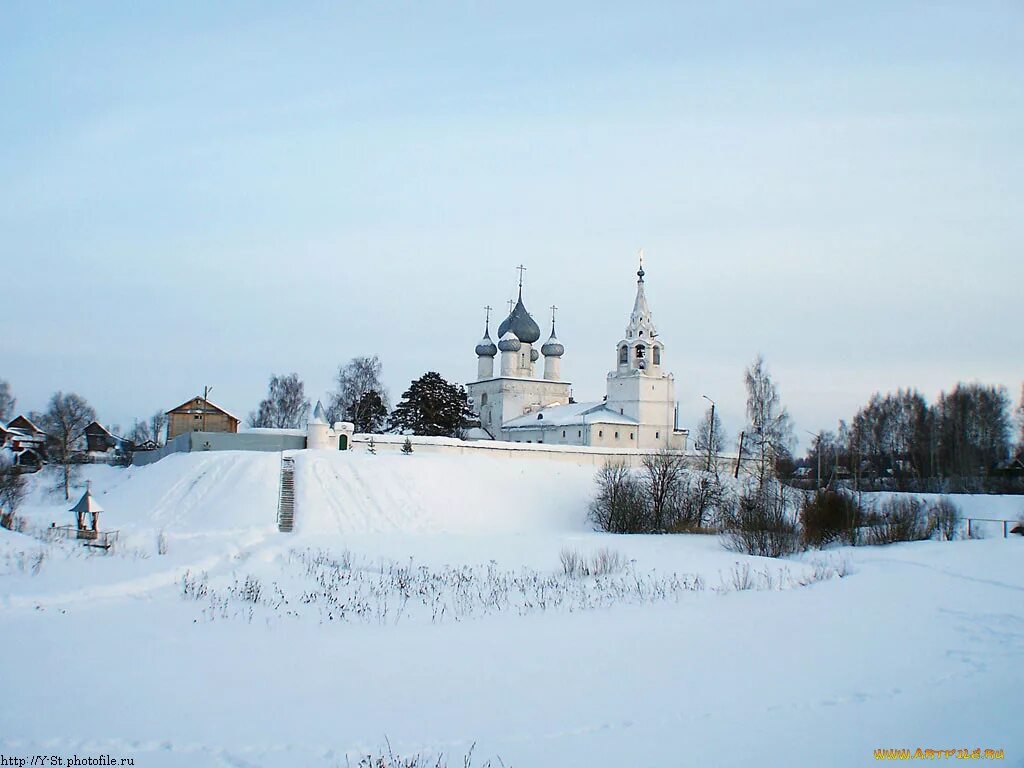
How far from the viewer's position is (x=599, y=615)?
1225cm

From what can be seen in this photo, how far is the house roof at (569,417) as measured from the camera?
164 ft

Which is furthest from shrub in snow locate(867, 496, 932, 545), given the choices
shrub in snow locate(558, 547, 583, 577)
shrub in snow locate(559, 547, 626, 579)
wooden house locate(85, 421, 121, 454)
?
wooden house locate(85, 421, 121, 454)

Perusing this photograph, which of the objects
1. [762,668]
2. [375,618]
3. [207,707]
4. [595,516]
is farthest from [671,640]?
[595,516]

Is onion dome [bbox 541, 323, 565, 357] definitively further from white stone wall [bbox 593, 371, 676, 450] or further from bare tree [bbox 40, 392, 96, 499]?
bare tree [bbox 40, 392, 96, 499]

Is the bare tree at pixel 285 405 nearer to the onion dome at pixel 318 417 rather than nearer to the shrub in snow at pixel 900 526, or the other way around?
the onion dome at pixel 318 417

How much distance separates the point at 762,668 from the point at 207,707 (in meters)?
5.50

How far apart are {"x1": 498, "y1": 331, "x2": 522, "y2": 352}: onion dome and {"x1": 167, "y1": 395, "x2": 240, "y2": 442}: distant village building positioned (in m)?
23.7

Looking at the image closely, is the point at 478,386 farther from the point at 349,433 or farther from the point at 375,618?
the point at 375,618

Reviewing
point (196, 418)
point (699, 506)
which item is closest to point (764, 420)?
point (699, 506)

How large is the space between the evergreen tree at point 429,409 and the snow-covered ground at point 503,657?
1188 inches

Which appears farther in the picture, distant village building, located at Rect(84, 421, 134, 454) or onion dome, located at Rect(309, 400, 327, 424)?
distant village building, located at Rect(84, 421, 134, 454)

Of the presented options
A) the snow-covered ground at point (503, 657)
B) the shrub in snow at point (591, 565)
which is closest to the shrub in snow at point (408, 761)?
the snow-covered ground at point (503, 657)

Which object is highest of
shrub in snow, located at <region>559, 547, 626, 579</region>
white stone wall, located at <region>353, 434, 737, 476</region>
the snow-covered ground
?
white stone wall, located at <region>353, 434, 737, 476</region>

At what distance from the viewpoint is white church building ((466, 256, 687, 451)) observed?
164 feet
